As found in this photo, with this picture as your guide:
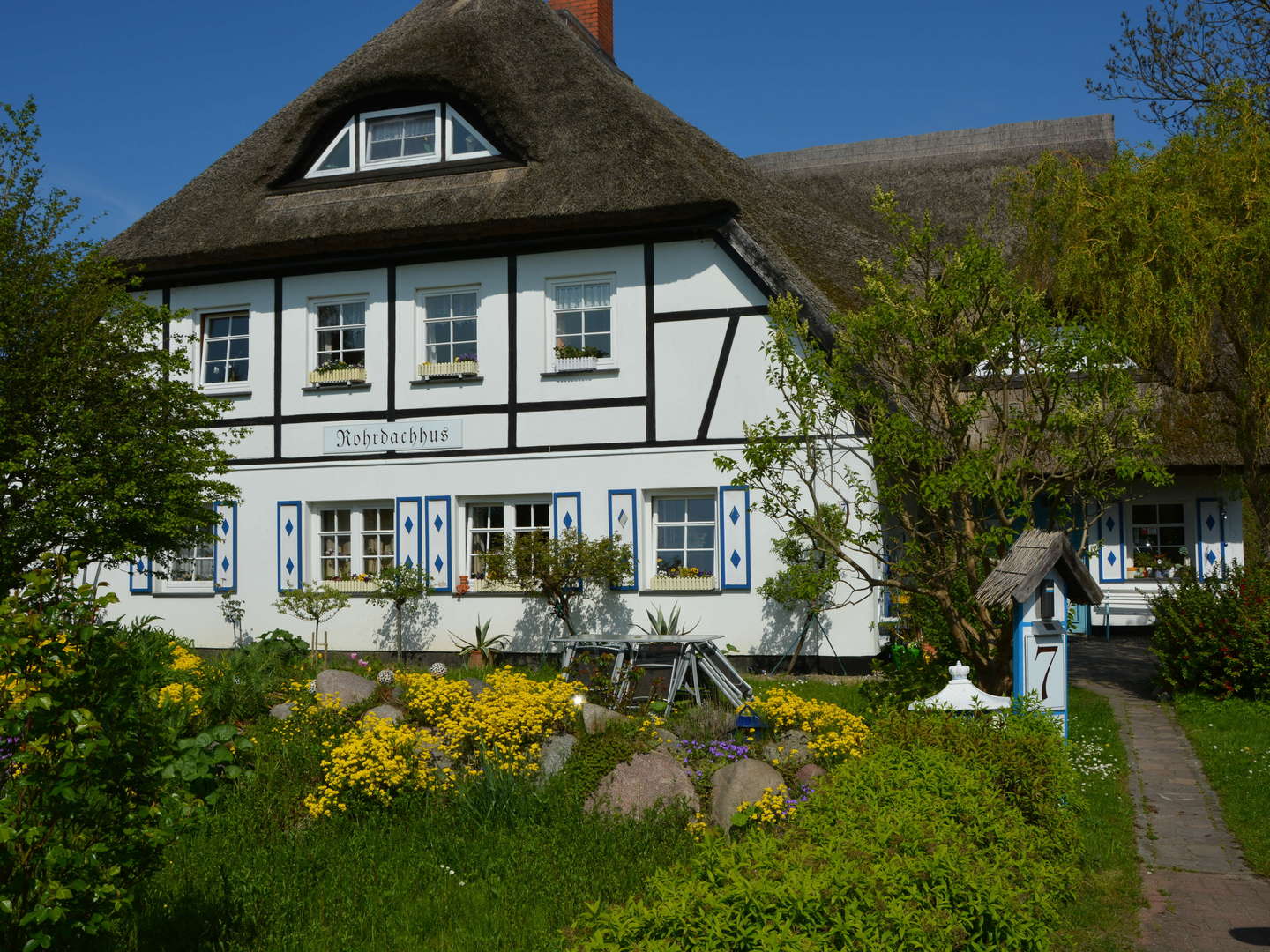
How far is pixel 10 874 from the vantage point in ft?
11.7

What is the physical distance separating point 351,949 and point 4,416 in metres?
7.85

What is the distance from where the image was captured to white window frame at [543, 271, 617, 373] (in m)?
14.6

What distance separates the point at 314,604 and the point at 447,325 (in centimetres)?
389

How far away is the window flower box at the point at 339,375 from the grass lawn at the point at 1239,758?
10199 millimetres

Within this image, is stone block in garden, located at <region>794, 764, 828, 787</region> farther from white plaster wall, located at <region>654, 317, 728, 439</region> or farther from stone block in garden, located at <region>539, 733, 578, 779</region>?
white plaster wall, located at <region>654, 317, 728, 439</region>

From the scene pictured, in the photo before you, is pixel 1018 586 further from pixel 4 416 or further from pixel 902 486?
pixel 4 416

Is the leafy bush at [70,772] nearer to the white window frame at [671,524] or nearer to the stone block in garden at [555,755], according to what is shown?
the stone block in garden at [555,755]

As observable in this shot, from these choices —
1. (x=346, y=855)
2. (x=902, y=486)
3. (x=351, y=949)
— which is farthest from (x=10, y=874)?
(x=902, y=486)

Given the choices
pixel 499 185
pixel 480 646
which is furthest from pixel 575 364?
pixel 480 646

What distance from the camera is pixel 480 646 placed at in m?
14.6

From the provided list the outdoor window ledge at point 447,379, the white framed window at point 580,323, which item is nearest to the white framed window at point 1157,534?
the white framed window at point 580,323

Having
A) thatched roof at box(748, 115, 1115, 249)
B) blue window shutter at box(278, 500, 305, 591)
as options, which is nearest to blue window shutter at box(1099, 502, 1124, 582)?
thatched roof at box(748, 115, 1115, 249)

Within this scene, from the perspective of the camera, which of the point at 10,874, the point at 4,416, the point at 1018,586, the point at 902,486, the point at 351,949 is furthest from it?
the point at 4,416

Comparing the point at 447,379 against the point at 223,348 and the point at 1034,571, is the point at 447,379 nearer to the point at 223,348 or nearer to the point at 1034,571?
the point at 223,348
